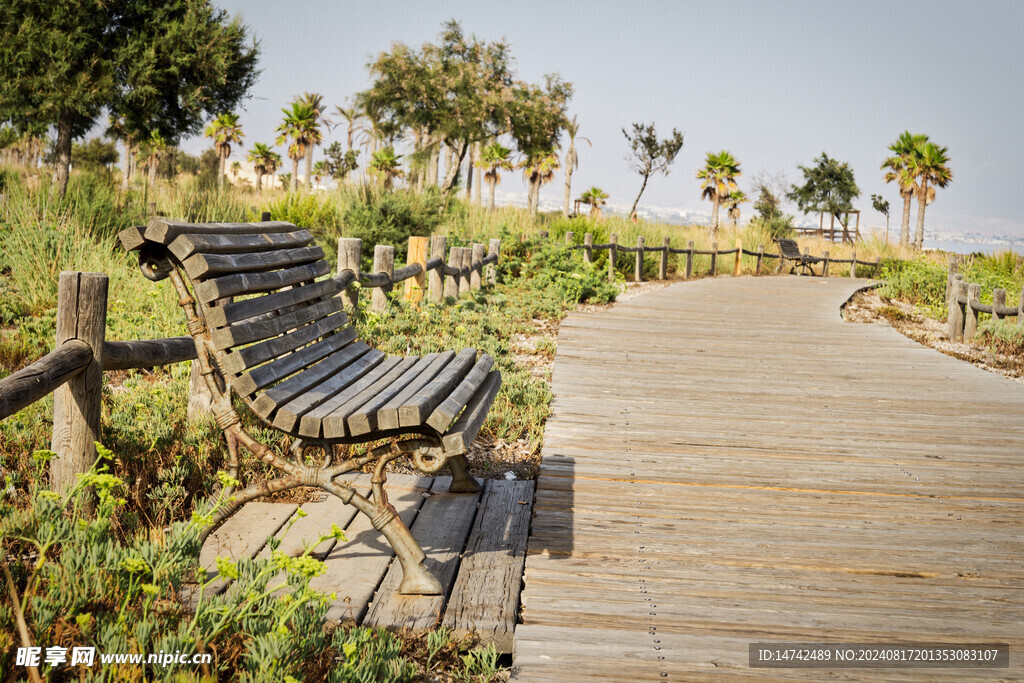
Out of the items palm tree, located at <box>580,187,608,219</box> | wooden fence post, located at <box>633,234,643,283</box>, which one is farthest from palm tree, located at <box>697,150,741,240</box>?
wooden fence post, located at <box>633,234,643,283</box>

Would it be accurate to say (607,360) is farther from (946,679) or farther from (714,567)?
(946,679)

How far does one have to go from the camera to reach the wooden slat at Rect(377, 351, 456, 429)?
7.81ft

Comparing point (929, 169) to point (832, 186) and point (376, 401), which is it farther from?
point (376, 401)

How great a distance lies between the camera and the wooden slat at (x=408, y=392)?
2.38 metres

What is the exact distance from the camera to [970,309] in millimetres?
9984

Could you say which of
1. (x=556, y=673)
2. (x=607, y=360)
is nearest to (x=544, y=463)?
(x=556, y=673)

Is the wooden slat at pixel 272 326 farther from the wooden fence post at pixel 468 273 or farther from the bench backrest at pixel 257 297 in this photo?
the wooden fence post at pixel 468 273

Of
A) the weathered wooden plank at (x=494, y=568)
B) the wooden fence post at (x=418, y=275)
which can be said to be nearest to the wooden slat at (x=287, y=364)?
the weathered wooden plank at (x=494, y=568)

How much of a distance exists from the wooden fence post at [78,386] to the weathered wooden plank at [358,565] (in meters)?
1.01

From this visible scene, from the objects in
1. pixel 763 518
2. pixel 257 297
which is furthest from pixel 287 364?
pixel 763 518

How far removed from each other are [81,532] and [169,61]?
63.2 feet

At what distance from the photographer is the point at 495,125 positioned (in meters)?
31.7

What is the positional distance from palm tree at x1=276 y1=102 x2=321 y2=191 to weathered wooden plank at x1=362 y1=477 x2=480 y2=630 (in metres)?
53.2

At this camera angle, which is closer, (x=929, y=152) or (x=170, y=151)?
(x=929, y=152)
